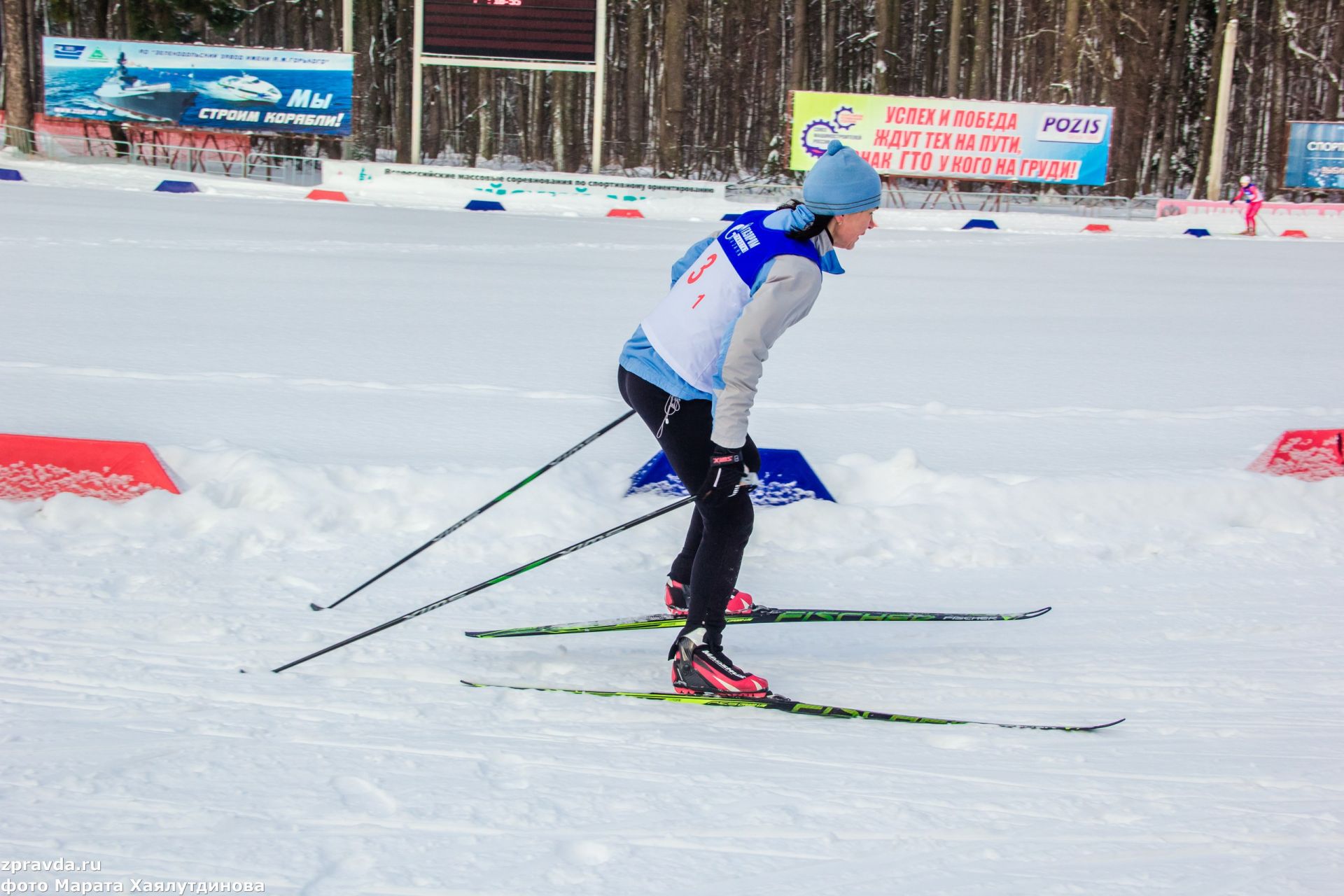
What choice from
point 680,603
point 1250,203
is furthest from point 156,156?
point 680,603

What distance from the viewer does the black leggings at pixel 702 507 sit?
10.4ft

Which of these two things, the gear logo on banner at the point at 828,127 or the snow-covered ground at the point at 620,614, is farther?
the gear logo on banner at the point at 828,127

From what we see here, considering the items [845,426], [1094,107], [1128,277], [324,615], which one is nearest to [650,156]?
[1094,107]

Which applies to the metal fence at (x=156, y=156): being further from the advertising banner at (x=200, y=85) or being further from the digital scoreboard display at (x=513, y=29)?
the digital scoreboard display at (x=513, y=29)

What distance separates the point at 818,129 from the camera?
22453 millimetres

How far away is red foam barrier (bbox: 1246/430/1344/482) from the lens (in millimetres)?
5344

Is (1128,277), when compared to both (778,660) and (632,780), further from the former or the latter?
(632,780)

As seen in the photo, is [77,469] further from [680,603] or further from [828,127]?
[828,127]

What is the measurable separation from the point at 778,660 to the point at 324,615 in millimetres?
1464

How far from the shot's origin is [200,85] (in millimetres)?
21750

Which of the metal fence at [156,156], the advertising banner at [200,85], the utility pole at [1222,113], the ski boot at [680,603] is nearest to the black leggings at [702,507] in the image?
the ski boot at [680,603]

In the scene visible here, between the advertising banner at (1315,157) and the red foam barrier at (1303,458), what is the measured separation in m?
21.6

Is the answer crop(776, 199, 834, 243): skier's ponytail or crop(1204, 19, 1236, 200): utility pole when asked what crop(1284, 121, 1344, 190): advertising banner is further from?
crop(776, 199, 834, 243): skier's ponytail

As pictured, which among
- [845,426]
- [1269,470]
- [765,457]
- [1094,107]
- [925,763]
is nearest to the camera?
[925,763]
